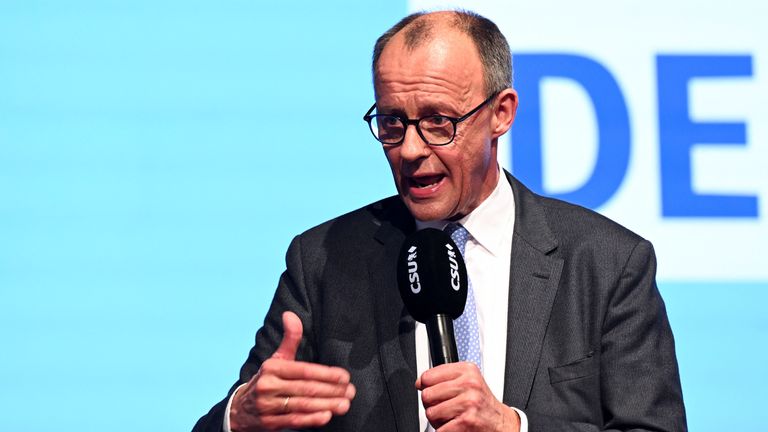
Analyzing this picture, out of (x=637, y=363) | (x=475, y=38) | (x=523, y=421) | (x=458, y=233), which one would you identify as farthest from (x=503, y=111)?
(x=523, y=421)

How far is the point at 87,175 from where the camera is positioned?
3.34 metres

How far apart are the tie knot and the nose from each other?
0.24 m

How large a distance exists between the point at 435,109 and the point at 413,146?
98 mm

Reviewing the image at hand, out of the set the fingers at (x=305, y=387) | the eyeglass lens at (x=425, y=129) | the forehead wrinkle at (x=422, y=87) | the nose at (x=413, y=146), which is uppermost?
the forehead wrinkle at (x=422, y=87)

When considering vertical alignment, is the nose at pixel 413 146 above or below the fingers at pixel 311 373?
above

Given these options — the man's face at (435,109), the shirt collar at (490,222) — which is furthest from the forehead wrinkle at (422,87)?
the shirt collar at (490,222)

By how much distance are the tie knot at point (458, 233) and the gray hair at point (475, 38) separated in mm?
309

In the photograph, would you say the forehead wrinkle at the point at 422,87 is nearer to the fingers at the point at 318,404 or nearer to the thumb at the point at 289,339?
the thumb at the point at 289,339

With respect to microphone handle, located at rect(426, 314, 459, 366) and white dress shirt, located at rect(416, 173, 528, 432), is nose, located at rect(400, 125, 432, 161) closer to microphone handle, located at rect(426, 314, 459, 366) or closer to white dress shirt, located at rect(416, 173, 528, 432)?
white dress shirt, located at rect(416, 173, 528, 432)

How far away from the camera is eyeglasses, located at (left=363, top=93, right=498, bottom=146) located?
2393mm

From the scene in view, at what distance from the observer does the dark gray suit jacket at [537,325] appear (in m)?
2.33

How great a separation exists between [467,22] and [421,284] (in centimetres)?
77

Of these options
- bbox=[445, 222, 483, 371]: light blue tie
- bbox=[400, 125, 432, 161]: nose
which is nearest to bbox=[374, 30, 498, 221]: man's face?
bbox=[400, 125, 432, 161]: nose

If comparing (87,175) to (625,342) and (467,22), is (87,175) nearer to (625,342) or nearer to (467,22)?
(467,22)
